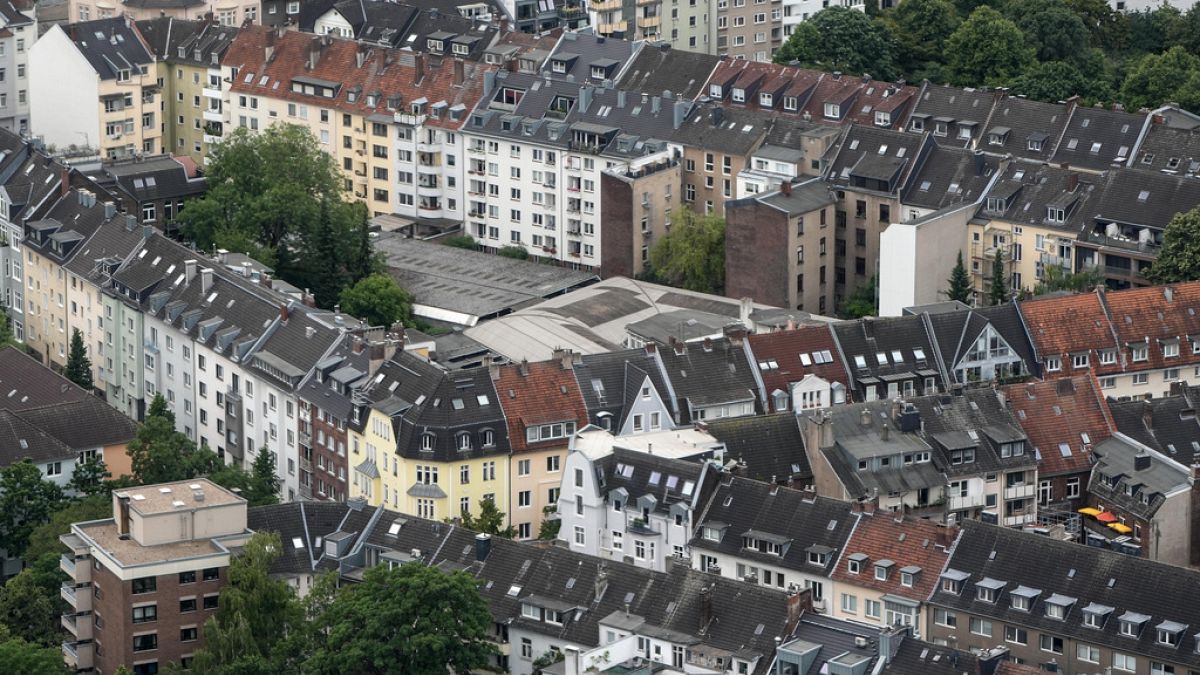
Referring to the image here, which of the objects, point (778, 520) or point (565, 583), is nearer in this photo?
point (565, 583)

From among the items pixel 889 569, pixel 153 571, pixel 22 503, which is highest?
pixel 889 569

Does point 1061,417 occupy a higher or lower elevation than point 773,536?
higher

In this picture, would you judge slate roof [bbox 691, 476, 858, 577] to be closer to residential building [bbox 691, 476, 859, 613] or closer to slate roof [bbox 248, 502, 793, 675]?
residential building [bbox 691, 476, 859, 613]

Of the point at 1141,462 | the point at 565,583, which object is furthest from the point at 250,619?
the point at 1141,462

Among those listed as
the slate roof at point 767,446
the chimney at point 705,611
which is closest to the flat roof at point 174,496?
the chimney at point 705,611

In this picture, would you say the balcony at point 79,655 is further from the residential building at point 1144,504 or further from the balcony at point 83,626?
the residential building at point 1144,504

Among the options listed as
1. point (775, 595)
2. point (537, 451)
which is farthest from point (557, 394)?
point (775, 595)

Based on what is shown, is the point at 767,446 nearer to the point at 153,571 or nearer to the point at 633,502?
the point at 633,502
